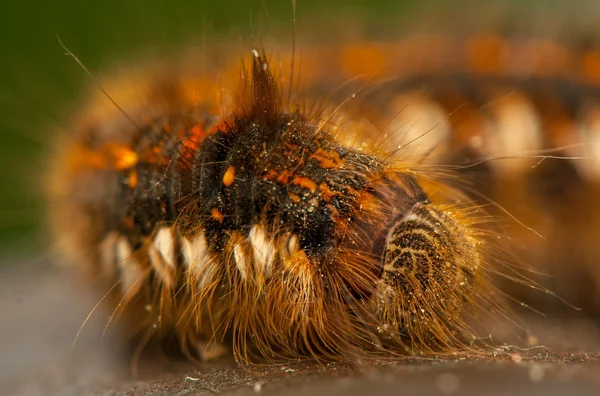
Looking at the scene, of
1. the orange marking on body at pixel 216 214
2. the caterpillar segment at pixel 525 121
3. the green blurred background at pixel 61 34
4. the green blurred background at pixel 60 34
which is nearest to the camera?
the orange marking on body at pixel 216 214

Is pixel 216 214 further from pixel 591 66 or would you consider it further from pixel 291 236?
pixel 591 66

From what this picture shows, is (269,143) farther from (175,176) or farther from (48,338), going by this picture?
(48,338)

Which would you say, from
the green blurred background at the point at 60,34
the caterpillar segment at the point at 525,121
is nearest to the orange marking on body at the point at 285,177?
the caterpillar segment at the point at 525,121

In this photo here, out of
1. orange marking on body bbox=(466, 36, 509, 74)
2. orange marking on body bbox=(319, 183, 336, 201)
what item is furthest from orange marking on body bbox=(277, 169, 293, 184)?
orange marking on body bbox=(466, 36, 509, 74)

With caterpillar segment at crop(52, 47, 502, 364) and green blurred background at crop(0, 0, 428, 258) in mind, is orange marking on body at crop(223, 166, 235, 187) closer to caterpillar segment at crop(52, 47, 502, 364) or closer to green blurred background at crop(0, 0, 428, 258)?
caterpillar segment at crop(52, 47, 502, 364)

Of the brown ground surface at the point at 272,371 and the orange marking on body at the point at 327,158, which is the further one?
the orange marking on body at the point at 327,158

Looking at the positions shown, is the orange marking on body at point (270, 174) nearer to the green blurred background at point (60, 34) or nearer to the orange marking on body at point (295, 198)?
the orange marking on body at point (295, 198)

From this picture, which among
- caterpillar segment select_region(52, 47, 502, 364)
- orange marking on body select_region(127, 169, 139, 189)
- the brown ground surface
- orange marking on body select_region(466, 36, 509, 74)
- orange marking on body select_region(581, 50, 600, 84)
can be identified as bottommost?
the brown ground surface

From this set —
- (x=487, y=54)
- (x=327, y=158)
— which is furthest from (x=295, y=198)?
(x=487, y=54)
